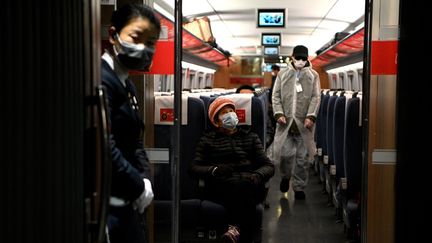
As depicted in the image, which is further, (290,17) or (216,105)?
(290,17)

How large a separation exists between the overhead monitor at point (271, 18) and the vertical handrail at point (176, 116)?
7.31 metres

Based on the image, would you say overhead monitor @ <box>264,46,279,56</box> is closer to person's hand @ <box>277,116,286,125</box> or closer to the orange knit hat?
person's hand @ <box>277,116,286,125</box>

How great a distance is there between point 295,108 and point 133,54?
4758 millimetres

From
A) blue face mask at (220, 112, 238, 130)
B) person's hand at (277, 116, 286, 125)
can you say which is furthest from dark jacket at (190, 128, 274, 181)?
person's hand at (277, 116, 286, 125)

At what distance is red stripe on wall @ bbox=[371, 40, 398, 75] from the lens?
372 cm

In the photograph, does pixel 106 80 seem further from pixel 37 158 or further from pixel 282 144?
pixel 282 144

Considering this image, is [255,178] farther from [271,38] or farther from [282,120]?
[271,38]

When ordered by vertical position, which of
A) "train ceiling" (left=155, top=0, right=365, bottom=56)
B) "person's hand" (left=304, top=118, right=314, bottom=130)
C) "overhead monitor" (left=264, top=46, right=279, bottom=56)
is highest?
"train ceiling" (left=155, top=0, right=365, bottom=56)

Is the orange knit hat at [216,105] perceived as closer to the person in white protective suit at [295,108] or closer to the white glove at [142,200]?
the person in white protective suit at [295,108]

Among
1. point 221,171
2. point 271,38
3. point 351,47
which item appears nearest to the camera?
point 221,171

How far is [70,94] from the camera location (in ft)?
6.77

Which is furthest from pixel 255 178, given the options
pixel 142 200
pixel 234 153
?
pixel 142 200

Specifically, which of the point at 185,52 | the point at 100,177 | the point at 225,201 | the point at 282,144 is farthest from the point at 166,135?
the point at 185,52

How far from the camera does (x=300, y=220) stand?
6.46 meters
